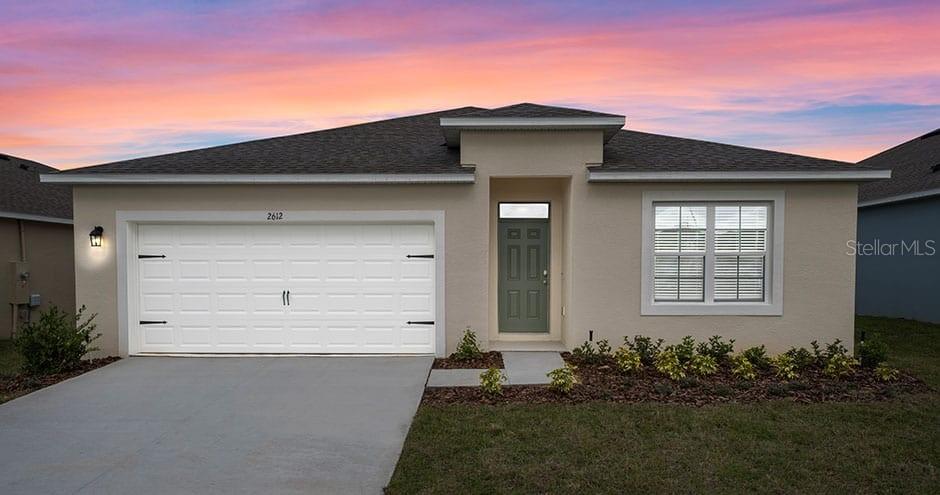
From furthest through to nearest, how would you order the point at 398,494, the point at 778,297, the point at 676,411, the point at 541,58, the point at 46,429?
the point at 541,58 → the point at 778,297 → the point at 676,411 → the point at 46,429 → the point at 398,494

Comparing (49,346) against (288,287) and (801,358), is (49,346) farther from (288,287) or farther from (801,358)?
(801,358)

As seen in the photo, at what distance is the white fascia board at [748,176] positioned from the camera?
8.69 meters

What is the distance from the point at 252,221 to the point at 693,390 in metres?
6.88

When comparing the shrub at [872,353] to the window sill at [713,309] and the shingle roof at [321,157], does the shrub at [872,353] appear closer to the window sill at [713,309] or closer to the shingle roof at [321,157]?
the window sill at [713,309]

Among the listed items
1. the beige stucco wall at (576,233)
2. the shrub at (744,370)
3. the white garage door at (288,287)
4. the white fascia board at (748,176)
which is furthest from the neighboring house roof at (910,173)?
the white garage door at (288,287)

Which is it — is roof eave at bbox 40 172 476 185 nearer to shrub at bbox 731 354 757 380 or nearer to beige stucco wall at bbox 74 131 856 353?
beige stucco wall at bbox 74 131 856 353

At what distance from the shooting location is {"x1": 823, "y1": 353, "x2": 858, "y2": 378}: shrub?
7781mm

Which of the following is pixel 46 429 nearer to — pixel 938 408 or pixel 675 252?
pixel 675 252

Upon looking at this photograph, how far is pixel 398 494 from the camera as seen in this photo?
4164 mm

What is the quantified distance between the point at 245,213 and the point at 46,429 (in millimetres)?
4145

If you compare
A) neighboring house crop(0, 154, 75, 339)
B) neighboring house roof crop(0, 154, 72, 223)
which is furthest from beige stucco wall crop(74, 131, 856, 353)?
neighboring house crop(0, 154, 75, 339)

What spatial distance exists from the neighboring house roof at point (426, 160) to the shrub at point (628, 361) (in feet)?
8.75

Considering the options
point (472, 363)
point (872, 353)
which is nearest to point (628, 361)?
A: point (472, 363)

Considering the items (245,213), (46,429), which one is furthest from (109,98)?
(46,429)
